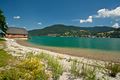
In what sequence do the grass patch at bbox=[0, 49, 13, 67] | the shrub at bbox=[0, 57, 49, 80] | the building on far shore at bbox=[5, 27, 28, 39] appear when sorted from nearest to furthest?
the shrub at bbox=[0, 57, 49, 80] → the grass patch at bbox=[0, 49, 13, 67] → the building on far shore at bbox=[5, 27, 28, 39]

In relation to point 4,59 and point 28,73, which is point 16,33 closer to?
point 4,59

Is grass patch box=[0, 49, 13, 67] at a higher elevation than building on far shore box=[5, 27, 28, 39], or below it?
below

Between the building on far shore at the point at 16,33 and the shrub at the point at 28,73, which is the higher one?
the building on far shore at the point at 16,33

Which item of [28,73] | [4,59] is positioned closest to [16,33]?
[4,59]

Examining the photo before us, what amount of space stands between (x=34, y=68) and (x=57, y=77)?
148cm

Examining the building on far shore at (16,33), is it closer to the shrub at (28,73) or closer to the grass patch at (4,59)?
the grass patch at (4,59)

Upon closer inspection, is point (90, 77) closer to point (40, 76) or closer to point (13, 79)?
point (40, 76)

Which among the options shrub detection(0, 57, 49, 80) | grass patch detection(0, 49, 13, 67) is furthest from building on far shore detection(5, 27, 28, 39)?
shrub detection(0, 57, 49, 80)

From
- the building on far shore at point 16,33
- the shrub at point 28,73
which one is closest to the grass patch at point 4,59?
the shrub at point 28,73

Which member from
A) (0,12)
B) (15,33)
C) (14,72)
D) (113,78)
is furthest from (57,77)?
(15,33)

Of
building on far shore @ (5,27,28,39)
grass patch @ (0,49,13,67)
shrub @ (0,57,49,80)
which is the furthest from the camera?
building on far shore @ (5,27,28,39)

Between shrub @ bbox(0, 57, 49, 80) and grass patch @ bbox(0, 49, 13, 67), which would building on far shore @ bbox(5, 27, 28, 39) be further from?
shrub @ bbox(0, 57, 49, 80)

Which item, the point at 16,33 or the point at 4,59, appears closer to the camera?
the point at 4,59

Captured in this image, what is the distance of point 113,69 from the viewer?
1195 cm
